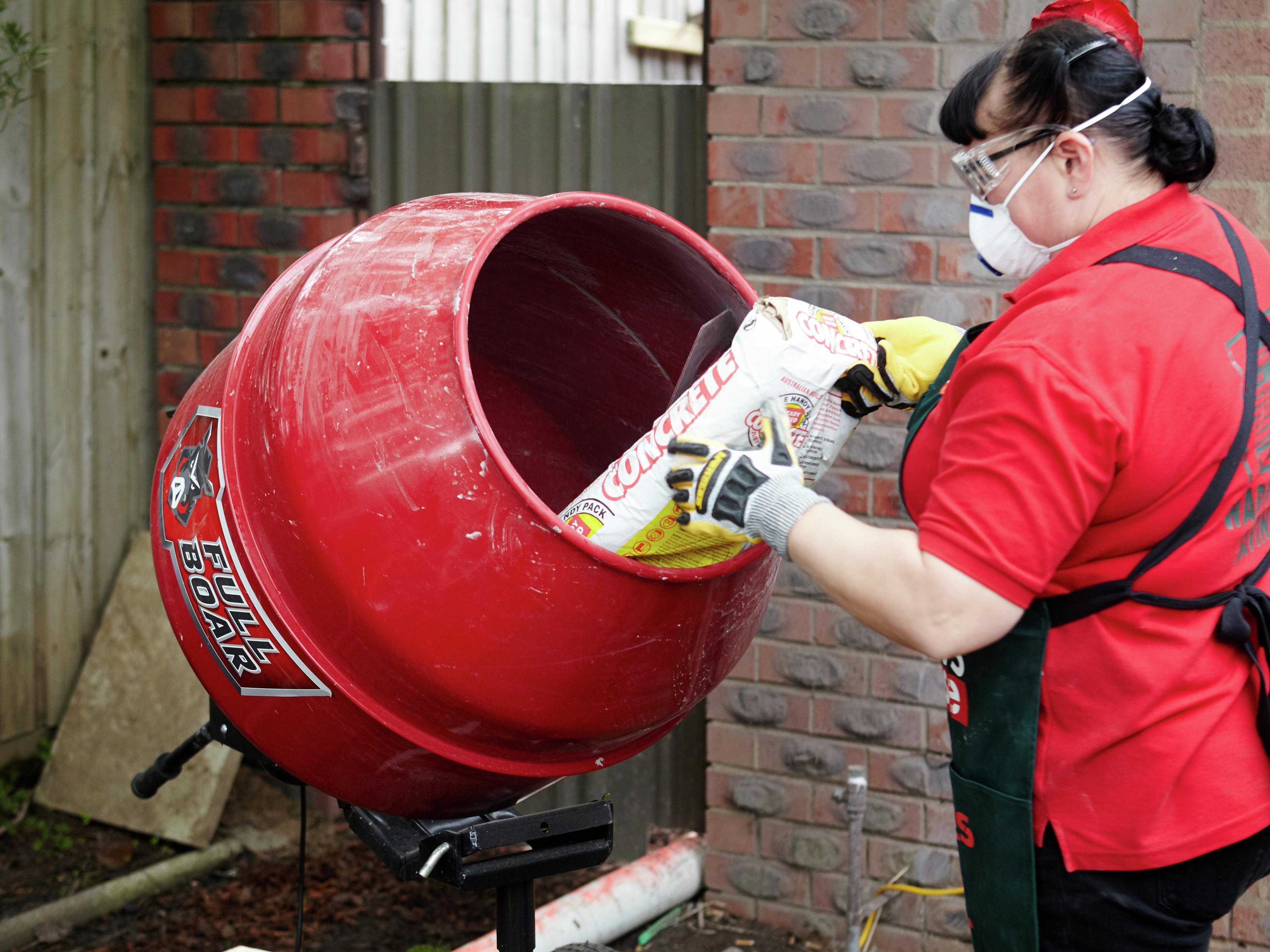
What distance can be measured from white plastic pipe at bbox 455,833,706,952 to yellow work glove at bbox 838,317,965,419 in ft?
4.63

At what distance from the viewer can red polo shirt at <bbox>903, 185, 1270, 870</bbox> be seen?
125 centimetres

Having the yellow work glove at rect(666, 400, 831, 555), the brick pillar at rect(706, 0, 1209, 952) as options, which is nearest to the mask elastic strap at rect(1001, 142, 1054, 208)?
the yellow work glove at rect(666, 400, 831, 555)

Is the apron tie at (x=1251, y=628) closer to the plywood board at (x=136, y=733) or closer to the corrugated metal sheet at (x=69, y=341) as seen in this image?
the plywood board at (x=136, y=733)

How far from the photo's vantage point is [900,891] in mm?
2809

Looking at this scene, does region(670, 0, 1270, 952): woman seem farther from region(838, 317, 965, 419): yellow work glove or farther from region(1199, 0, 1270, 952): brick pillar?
region(1199, 0, 1270, 952): brick pillar

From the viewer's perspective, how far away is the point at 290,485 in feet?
4.81

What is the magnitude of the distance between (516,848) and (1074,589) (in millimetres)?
2376

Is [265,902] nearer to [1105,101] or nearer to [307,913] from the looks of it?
[307,913]

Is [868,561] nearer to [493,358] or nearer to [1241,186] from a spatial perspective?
[493,358]

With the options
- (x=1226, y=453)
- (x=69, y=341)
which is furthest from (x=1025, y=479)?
(x=69, y=341)

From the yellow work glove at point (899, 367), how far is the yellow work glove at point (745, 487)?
0.52ft

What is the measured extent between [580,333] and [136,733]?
1.97 meters

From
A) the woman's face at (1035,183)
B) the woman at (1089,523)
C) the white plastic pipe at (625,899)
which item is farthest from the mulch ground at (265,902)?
the woman's face at (1035,183)

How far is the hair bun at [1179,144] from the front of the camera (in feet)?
4.58
